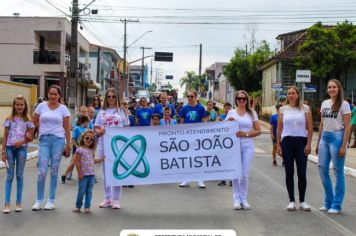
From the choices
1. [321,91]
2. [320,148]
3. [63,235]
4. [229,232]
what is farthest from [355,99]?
[229,232]

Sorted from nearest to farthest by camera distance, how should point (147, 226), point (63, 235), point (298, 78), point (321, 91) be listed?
1. point (63, 235)
2. point (147, 226)
3. point (298, 78)
4. point (321, 91)

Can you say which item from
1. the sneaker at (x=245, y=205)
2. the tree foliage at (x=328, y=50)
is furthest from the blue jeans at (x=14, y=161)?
the tree foliage at (x=328, y=50)

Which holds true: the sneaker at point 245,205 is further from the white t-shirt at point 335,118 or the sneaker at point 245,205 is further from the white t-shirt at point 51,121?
the white t-shirt at point 51,121

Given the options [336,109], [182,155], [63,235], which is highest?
[336,109]

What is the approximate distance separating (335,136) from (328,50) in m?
31.2

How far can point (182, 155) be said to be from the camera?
934cm

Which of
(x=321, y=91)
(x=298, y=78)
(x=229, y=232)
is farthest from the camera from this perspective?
(x=321, y=91)

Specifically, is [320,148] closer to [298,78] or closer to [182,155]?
[182,155]

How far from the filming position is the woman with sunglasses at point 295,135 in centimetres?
894

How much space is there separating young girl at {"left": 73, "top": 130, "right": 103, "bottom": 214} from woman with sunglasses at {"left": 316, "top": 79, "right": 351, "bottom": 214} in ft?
11.4

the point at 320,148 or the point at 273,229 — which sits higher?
the point at 320,148

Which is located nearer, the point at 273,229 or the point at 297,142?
the point at 273,229

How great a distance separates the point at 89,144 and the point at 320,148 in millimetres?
3515

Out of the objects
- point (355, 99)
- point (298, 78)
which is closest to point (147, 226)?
A: point (298, 78)
